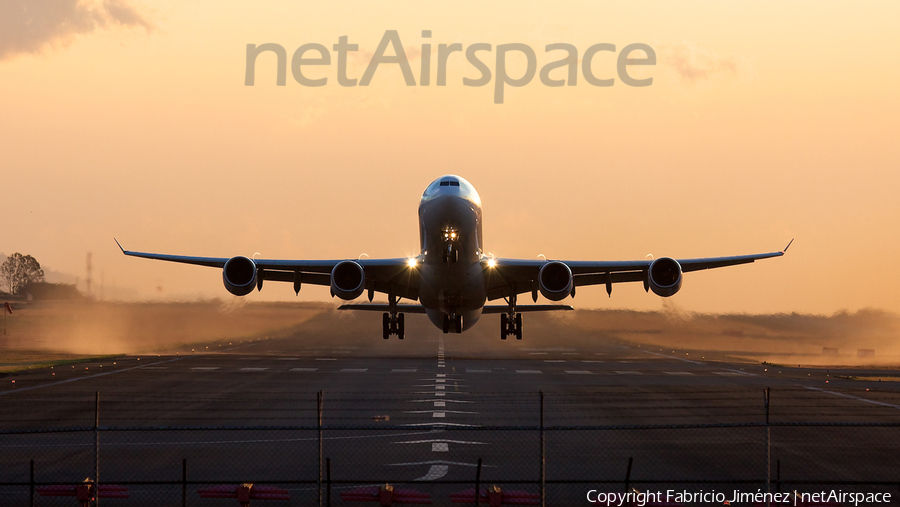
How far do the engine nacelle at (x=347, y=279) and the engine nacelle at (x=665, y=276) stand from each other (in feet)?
39.6

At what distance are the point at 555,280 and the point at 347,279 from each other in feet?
28.2

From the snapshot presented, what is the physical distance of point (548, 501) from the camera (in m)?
15.7

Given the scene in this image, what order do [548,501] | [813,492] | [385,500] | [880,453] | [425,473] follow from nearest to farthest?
[385,500] → [548,501] → [813,492] → [425,473] → [880,453]

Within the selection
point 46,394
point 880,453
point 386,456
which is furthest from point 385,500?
point 46,394

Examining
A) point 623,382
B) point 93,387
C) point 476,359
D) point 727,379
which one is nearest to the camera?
point 93,387

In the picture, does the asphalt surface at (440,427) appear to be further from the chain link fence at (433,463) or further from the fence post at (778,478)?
the fence post at (778,478)

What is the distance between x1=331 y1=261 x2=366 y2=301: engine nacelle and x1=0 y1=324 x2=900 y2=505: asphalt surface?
421 centimetres

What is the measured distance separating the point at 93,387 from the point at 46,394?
3238 mm

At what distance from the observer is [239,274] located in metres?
34.1

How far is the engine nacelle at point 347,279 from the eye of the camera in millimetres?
33500

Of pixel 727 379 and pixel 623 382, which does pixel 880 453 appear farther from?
pixel 727 379

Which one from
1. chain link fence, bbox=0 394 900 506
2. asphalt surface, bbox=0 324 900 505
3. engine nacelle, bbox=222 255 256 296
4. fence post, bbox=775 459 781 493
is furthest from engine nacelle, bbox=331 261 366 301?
fence post, bbox=775 459 781 493

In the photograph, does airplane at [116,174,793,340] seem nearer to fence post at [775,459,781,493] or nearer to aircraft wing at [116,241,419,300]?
aircraft wing at [116,241,419,300]

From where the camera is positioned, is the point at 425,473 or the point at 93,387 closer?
the point at 425,473
